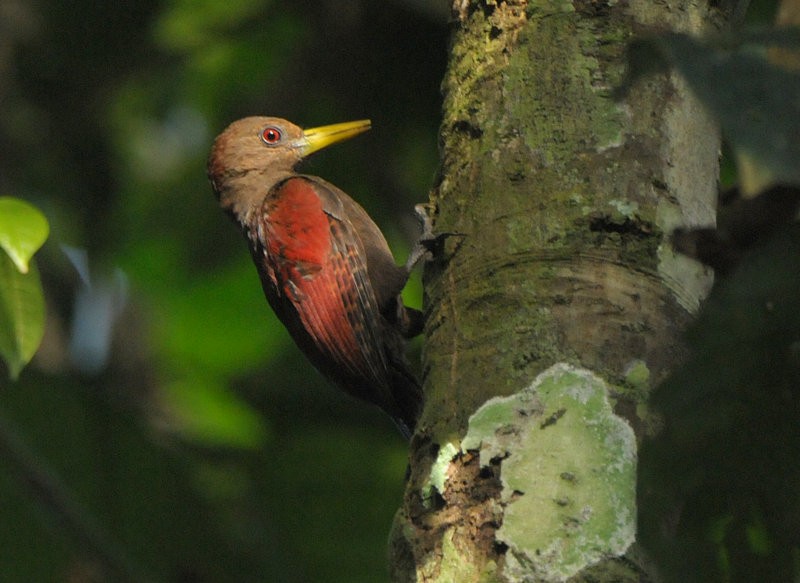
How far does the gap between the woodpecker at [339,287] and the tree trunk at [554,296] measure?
56.2 inches

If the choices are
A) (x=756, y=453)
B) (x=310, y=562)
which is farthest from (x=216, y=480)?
(x=756, y=453)

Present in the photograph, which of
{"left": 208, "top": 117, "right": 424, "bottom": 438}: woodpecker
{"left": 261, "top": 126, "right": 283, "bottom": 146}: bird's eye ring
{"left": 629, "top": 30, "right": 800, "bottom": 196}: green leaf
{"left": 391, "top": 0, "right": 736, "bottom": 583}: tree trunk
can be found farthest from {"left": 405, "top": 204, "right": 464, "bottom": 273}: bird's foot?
{"left": 261, "top": 126, "right": 283, "bottom": 146}: bird's eye ring

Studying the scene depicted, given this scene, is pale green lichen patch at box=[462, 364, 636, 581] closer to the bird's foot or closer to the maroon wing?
the bird's foot

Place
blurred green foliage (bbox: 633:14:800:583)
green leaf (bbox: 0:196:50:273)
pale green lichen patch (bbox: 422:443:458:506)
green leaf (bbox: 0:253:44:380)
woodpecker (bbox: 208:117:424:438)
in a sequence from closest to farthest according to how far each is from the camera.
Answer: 1. blurred green foliage (bbox: 633:14:800:583)
2. pale green lichen patch (bbox: 422:443:458:506)
3. green leaf (bbox: 0:196:50:273)
4. green leaf (bbox: 0:253:44:380)
5. woodpecker (bbox: 208:117:424:438)

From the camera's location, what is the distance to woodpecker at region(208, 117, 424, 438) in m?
4.41

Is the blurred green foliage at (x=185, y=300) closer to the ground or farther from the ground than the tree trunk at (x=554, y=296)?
closer to the ground

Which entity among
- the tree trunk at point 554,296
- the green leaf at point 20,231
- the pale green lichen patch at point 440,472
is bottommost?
the pale green lichen patch at point 440,472

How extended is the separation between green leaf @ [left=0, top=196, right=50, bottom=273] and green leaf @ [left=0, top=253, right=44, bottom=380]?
12 centimetres

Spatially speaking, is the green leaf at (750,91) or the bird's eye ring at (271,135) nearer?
the green leaf at (750,91)

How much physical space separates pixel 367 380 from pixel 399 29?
6.25 feet

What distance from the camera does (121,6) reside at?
18.6 feet

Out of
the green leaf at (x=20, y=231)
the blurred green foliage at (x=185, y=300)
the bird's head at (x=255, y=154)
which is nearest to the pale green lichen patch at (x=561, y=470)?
the green leaf at (x=20, y=231)

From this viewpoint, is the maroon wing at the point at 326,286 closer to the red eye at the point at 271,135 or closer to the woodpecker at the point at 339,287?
the woodpecker at the point at 339,287

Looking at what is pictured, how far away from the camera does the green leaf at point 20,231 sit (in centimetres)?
253
